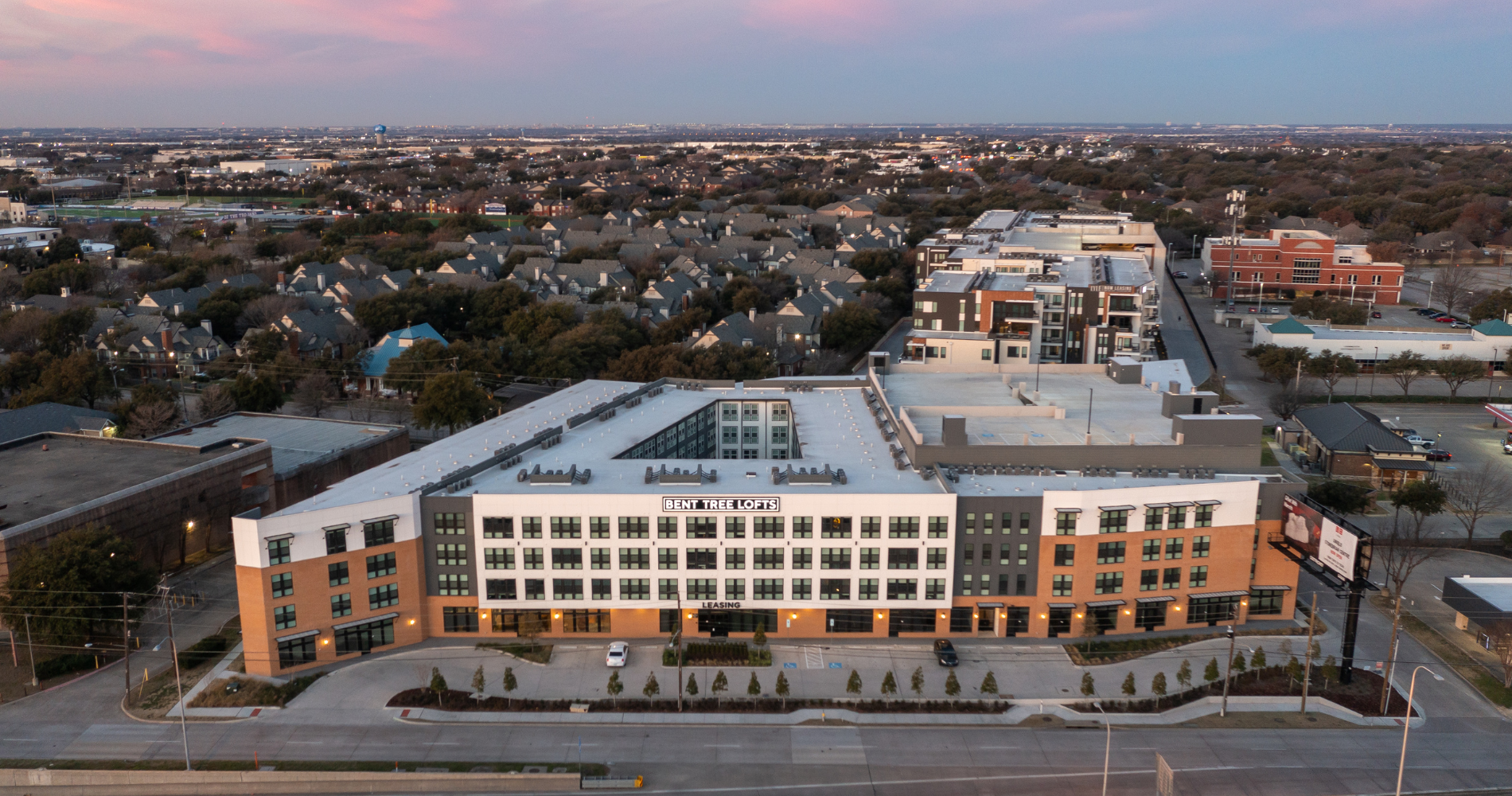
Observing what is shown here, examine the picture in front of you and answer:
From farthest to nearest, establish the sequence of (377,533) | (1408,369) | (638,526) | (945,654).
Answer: (1408,369) → (638,526) → (377,533) → (945,654)

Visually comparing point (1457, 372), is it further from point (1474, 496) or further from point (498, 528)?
point (498, 528)

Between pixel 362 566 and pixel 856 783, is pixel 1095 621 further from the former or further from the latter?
pixel 362 566

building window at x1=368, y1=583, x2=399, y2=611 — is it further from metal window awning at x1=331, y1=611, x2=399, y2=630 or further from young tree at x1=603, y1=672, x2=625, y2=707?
young tree at x1=603, y1=672, x2=625, y2=707

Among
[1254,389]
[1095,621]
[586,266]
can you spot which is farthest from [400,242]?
[1095,621]

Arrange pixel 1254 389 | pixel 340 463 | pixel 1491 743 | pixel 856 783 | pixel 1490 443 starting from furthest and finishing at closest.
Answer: pixel 1254 389
pixel 1490 443
pixel 340 463
pixel 1491 743
pixel 856 783

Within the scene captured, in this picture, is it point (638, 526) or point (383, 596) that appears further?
point (638, 526)

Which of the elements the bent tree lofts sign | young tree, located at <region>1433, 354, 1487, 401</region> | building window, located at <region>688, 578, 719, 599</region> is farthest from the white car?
young tree, located at <region>1433, 354, 1487, 401</region>

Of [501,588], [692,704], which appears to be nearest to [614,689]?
[692,704]
